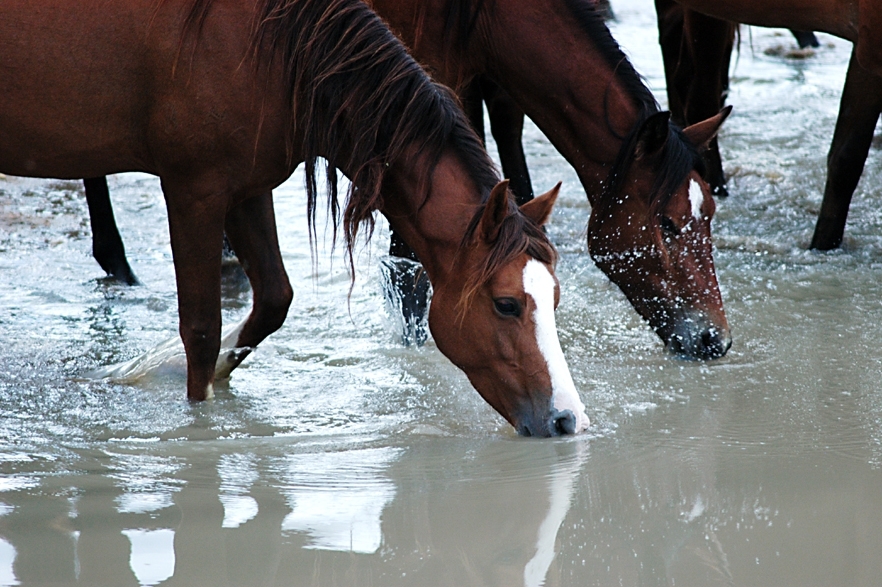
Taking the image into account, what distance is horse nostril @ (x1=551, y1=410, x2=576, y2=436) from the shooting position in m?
2.96

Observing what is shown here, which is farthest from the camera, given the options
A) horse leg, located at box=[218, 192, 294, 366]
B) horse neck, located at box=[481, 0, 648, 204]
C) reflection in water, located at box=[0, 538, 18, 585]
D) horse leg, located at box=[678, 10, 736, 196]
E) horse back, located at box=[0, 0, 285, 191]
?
horse leg, located at box=[678, 10, 736, 196]

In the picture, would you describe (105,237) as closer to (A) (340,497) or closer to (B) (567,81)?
(B) (567,81)

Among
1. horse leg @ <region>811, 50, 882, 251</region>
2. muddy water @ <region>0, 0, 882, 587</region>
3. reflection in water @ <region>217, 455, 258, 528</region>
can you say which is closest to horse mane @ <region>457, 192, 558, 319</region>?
muddy water @ <region>0, 0, 882, 587</region>

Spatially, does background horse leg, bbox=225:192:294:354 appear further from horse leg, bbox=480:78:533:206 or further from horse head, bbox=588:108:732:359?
horse leg, bbox=480:78:533:206

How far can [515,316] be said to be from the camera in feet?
9.86

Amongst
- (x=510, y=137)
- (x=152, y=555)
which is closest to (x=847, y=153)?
(x=510, y=137)

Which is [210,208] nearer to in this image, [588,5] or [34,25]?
[34,25]

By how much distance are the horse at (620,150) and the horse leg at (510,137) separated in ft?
3.83

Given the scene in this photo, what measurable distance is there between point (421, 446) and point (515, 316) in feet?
1.53

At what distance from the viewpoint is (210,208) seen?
3320 mm

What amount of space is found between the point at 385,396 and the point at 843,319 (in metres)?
1.98

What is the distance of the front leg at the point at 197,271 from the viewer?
131 inches

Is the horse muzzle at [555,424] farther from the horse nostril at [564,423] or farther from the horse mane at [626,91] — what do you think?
the horse mane at [626,91]

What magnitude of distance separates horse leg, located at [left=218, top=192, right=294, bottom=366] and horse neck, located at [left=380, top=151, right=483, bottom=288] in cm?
74
